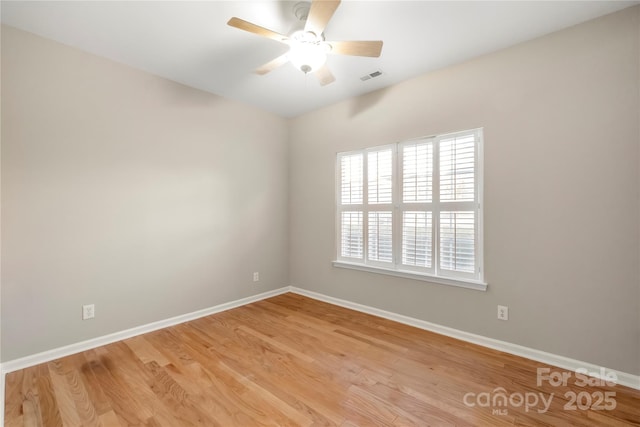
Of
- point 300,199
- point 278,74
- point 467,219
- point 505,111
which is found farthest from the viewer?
point 300,199

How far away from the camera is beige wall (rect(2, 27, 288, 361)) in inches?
88.7

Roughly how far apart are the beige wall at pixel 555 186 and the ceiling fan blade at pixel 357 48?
1.21 metres

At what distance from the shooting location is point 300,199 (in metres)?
4.23

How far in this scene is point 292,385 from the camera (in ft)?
6.64

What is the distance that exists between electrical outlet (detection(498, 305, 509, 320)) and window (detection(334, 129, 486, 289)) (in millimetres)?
220

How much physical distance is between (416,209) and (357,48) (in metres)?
1.73

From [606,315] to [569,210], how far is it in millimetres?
807

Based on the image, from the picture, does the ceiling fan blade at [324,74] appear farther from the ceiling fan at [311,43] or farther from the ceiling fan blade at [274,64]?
the ceiling fan blade at [274,64]

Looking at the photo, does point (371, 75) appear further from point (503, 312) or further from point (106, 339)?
point (106, 339)

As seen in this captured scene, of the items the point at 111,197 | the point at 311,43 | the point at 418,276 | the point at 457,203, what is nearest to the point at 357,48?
the point at 311,43

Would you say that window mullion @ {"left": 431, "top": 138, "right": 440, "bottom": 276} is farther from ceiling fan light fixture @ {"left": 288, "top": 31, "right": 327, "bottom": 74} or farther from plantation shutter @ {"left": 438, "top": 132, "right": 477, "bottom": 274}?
ceiling fan light fixture @ {"left": 288, "top": 31, "right": 327, "bottom": 74}

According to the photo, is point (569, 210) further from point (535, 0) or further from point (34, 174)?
point (34, 174)

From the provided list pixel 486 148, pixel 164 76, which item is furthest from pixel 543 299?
pixel 164 76

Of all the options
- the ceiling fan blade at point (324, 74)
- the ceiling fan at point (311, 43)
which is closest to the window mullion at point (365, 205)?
the ceiling fan blade at point (324, 74)
